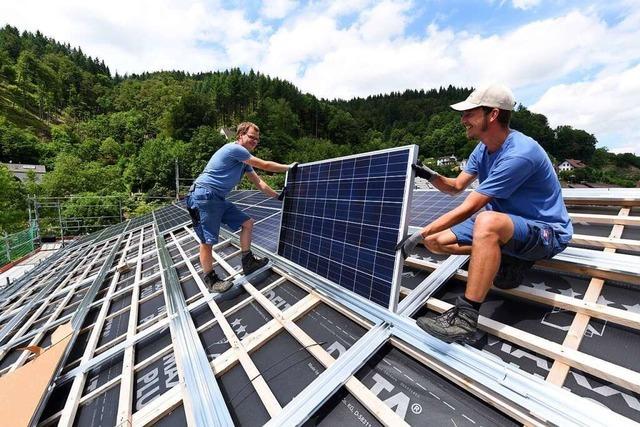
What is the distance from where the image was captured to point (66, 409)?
236cm

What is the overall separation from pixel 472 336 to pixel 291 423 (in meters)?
1.39

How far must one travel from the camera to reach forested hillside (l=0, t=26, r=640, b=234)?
1825 inches

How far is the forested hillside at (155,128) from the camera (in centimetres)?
4634

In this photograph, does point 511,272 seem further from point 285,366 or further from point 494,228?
point 285,366

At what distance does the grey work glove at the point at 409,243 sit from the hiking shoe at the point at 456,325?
1.77 feet

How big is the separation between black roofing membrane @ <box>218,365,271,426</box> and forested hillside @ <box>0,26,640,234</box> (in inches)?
1615

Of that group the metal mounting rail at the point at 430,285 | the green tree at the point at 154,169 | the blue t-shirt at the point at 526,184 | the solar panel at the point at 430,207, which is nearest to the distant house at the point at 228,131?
the green tree at the point at 154,169

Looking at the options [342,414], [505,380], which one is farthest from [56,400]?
[505,380]

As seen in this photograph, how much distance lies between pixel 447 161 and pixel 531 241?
88.0m

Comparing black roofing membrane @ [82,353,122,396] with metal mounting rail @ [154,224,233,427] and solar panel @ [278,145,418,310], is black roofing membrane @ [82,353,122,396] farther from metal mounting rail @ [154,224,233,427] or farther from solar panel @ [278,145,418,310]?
solar panel @ [278,145,418,310]

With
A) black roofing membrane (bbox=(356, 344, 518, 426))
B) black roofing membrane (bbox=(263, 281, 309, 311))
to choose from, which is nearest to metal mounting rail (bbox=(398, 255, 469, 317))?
black roofing membrane (bbox=(356, 344, 518, 426))

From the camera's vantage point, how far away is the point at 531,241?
7.13ft

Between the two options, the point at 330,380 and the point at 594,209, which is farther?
the point at 594,209

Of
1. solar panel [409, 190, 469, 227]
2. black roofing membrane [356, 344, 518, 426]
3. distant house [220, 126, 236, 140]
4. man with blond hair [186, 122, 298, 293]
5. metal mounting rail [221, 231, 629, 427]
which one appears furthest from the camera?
distant house [220, 126, 236, 140]
